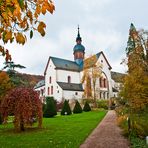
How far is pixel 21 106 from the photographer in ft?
49.5

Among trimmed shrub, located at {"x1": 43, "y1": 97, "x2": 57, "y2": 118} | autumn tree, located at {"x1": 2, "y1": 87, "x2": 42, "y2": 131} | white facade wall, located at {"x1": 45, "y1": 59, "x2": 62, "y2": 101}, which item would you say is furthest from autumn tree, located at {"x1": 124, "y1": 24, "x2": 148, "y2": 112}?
white facade wall, located at {"x1": 45, "y1": 59, "x2": 62, "y2": 101}

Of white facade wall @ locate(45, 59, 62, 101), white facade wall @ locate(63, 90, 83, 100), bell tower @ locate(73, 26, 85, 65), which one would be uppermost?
bell tower @ locate(73, 26, 85, 65)

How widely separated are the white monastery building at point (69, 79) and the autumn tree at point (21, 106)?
36.7 meters

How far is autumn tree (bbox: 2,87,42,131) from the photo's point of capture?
49.5 ft

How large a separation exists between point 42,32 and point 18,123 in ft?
43.8

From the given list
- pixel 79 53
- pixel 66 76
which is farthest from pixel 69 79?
pixel 79 53

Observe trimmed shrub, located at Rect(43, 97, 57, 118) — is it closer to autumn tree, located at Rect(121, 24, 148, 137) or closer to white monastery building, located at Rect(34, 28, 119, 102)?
autumn tree, located at Rect(121, 24, 148, 137)

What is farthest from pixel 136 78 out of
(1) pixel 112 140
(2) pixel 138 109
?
(1) pixel 112 140

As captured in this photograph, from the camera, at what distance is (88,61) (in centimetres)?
4731

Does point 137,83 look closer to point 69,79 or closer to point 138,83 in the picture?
point 138,83

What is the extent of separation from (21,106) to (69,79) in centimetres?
4325

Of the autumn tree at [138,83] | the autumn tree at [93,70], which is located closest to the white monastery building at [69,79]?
the autumn tree at [93,70]

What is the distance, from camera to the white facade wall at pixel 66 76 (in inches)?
2214

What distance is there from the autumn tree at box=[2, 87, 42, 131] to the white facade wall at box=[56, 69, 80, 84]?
1577 inches
